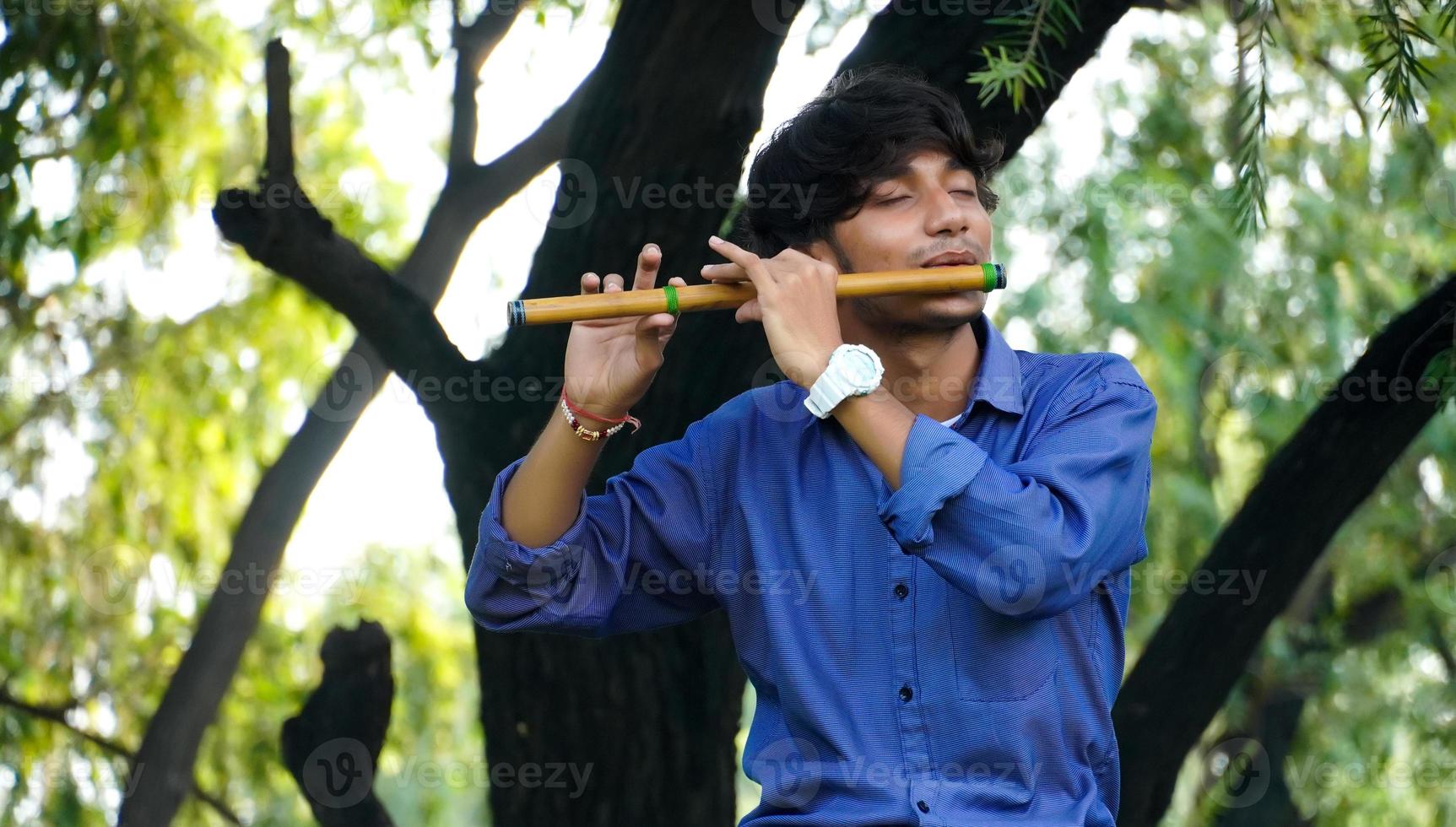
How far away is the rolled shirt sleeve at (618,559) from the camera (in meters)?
2.05

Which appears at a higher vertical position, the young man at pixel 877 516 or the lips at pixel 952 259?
the lips at pixel 952 259

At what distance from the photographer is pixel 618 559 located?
2135mm

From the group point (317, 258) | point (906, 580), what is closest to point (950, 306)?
point (906, 580)

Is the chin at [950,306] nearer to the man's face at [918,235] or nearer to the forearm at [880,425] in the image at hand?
the man's face at [918,235]

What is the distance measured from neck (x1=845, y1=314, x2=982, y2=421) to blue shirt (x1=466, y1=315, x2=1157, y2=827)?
1.8 inches

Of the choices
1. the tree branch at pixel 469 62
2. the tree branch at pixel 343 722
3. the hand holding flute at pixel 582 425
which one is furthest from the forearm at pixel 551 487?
A: the tree branch at pixel 469 62

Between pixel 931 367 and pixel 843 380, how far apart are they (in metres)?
0.35

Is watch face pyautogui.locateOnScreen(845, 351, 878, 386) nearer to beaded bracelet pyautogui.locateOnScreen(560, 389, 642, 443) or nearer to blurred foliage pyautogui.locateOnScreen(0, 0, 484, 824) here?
beaded bracelet pyautogui.locateOnScreen(560, 389, 642, 443)

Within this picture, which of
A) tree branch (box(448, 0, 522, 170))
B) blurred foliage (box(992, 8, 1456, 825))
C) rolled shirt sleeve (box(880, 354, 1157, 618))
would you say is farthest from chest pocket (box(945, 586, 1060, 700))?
blurred foliage (box(992, 8, 1456, 825))

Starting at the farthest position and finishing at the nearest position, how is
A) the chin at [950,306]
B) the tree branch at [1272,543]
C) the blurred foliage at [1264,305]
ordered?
the blurred foliage at [1264,305] < the tree branch at [1272,543] < the chin at [950,306]

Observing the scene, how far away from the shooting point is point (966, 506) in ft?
5.65

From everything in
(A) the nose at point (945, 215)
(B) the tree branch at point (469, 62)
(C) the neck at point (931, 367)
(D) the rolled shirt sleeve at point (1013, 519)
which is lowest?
(D) the rolled shirt sleeve at point (1013, 519)

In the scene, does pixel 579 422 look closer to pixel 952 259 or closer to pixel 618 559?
pixel 618 559

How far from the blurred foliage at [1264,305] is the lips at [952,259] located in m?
3.76
